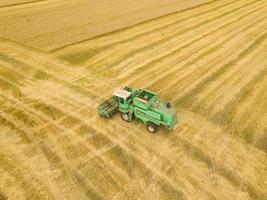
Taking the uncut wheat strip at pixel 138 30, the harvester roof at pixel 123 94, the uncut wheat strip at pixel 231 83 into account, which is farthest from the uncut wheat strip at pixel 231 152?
the uncut wheat strip at pixel 138 30

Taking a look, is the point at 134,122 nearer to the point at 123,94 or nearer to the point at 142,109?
the point at 142,109

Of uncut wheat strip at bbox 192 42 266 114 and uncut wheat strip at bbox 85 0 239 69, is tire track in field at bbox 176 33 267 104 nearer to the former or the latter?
uncut wheat strip at bbox 192 42 266 114

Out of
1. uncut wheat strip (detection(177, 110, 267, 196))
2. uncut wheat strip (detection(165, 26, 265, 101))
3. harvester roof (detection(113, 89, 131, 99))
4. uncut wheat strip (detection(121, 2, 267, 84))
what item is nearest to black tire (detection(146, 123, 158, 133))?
uncut wheat strip (detection(177, 110, 267, 196))

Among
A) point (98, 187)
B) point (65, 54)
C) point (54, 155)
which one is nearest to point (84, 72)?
point (65, 54)

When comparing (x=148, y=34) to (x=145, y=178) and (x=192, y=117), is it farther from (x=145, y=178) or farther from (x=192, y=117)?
(x=145, y=178)

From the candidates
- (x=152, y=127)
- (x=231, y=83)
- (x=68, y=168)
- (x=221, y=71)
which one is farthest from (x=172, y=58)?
(x=68, y=168)

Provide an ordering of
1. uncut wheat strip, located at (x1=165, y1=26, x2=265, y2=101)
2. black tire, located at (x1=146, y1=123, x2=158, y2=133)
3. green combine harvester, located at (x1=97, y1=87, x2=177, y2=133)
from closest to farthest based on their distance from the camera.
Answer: green combine harvester, located at (x1=97, y1=87, x2=177, y2=133) → black tire, located at (x1=146, y1=123, x2=158, y2=133) → uncut wheat strip, located at (x1=165, y1=26, x2=265, y2=101)
